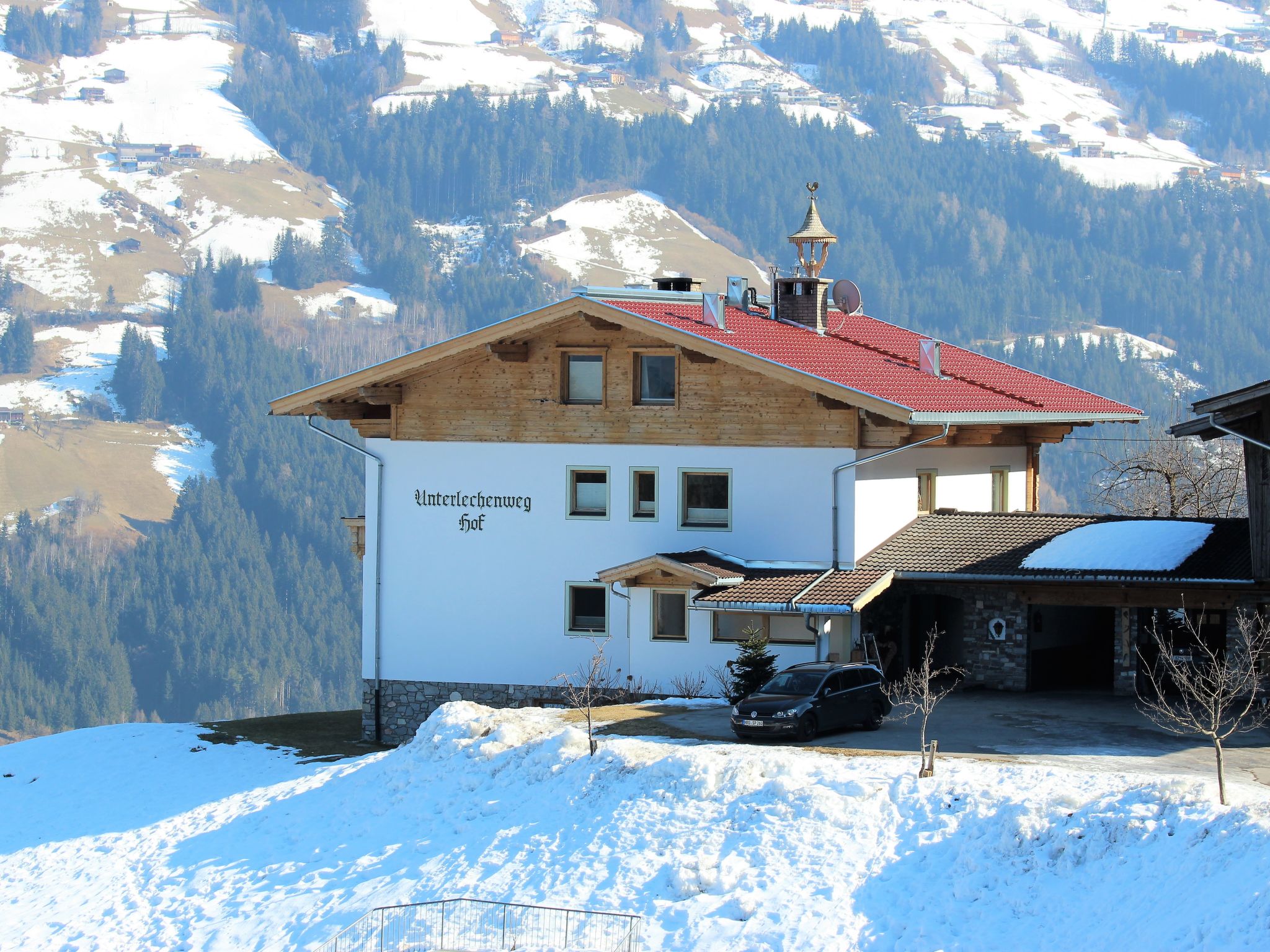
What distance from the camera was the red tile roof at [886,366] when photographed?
34.8 m

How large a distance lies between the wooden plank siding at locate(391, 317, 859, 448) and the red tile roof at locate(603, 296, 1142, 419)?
73 cm

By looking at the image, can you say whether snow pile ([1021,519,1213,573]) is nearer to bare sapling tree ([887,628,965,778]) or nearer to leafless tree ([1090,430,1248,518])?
bare sapling tree ([887,628,965,778])

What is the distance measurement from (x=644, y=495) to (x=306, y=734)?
9.70 m

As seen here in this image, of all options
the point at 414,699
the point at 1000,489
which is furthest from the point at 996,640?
the point at 414,699

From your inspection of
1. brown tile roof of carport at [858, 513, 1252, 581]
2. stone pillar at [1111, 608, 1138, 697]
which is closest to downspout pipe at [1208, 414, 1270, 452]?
brown tile roof of carport at [858, 513, 1252, 581]

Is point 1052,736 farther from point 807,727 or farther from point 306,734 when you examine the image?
point 306,734

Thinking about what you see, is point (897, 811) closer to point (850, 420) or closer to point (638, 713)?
point (638, 713)

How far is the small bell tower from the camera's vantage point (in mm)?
41406

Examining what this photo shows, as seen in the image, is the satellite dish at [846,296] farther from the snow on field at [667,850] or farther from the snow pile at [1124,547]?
the snow on field at [667,850]

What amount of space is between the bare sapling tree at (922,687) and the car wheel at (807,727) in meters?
1.69

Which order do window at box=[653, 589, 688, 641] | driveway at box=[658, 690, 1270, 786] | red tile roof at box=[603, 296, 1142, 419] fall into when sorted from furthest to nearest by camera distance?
red tile roof at box=[603, 296, 1142, 419]
window at box=[653, 589, 688, 641]
driveway at box=[658, 690, 1270, 786]

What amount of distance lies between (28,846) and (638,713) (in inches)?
424

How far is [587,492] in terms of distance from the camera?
35.7m

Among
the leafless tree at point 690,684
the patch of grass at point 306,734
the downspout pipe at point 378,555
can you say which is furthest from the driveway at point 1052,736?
the downspout pipe at point 378,555
